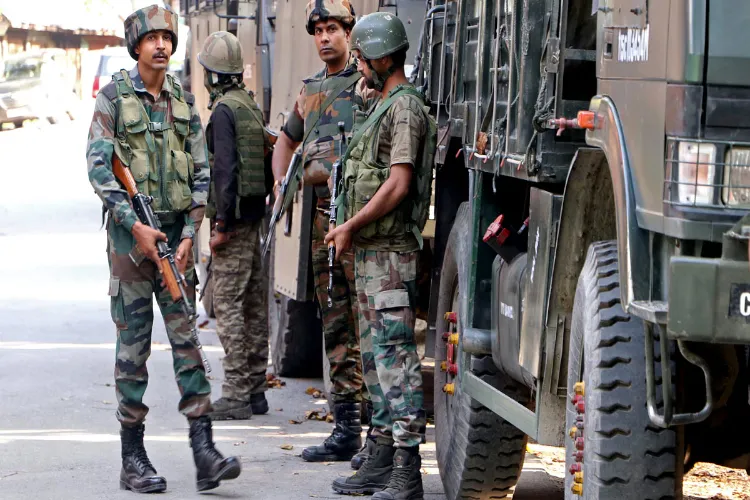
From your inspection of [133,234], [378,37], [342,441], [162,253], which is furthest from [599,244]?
[342,441]

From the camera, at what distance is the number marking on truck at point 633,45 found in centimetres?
366

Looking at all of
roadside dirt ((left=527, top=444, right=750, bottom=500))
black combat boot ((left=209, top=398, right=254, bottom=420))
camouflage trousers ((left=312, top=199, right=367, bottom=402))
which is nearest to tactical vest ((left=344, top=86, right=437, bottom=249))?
camouflage trousers ((left=312, top=199, right=367, bottom=402))

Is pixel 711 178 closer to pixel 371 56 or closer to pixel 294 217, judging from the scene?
pixel 371 56

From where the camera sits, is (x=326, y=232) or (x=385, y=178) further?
(x=326, y=232)

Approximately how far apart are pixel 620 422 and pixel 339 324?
3772 millimetres

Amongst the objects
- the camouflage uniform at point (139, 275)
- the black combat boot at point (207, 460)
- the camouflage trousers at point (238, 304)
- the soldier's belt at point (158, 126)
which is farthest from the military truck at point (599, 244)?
the camouflage trousers at point (238, 304)

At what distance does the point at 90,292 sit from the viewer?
1450 cm

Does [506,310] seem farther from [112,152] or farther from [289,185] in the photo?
[289,185]

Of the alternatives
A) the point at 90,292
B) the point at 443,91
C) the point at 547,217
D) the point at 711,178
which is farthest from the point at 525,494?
the point at 90,292

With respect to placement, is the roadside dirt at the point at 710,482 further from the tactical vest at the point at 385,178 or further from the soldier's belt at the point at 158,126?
the soldier's belt at the point at 158,126

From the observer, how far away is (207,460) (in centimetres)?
636

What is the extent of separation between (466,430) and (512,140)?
136 centimetres

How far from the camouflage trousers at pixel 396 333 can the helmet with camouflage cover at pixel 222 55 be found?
266 cm

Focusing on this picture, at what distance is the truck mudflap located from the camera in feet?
10.7
